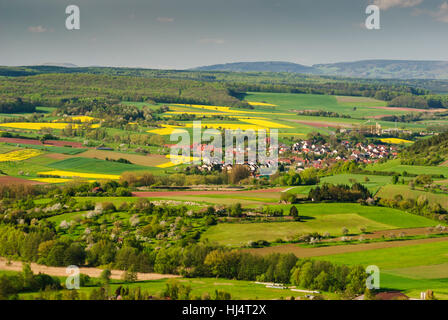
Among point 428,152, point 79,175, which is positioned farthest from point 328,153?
point 79,175

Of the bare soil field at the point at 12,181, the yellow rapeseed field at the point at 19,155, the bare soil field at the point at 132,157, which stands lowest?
the bare soil field at the point at 12,181

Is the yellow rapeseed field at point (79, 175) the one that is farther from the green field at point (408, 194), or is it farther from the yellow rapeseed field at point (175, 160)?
the green field at point (408, 194)

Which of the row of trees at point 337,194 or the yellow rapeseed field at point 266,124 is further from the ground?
the yellow rapeseed field at point 266,124

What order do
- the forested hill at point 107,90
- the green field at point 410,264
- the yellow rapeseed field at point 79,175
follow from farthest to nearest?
the forested hill at point 107,90, the yellow rapeseed field at point 79,175, the green field at point 410,264

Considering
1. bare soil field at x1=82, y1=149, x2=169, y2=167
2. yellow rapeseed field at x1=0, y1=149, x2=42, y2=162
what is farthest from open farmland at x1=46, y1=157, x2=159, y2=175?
yellow rapeseed field at x1=0, y1=149, x2=42, y2=162

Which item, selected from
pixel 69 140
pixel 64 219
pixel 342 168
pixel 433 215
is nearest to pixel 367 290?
pixel 433 215

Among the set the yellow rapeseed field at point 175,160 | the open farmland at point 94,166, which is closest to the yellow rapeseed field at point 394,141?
the yellow rapeseed field at point 175,160
